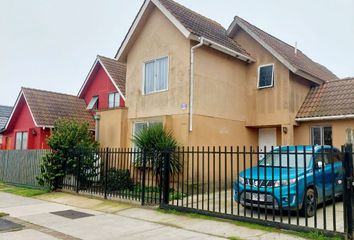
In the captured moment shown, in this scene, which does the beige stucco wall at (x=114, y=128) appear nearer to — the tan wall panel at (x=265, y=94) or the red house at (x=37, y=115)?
the tan wall panel at (x=265, y=94)

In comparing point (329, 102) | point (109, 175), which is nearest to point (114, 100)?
point (109, 175)

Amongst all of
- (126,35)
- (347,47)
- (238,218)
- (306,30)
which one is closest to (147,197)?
(238,218)

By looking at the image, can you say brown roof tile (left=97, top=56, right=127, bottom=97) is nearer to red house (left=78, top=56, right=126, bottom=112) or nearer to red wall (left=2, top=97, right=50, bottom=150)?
red house (left=78, top=56, right=126, bottom=112)

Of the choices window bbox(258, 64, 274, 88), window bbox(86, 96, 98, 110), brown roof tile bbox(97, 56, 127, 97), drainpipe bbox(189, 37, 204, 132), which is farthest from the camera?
window bbox(86, 96, 98, 110)

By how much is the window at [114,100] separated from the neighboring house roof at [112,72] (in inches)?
37.2

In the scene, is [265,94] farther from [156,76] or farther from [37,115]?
[37,115]

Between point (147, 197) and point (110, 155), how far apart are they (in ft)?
9.27

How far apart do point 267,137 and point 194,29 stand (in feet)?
20.2

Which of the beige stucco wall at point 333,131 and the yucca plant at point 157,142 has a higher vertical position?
the beige stucco wall at point 333,131

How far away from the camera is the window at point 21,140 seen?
74.8ft

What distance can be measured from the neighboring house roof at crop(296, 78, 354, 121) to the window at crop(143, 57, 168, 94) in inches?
240

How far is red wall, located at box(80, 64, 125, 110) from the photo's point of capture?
2347 centimetres

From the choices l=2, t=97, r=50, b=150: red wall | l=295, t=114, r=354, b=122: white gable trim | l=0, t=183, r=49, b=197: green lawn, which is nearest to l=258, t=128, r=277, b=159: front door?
l=295, t=114, r=354, b=122: white gable trim

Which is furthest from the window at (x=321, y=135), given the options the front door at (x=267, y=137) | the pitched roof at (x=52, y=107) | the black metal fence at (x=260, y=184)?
the pitched roof at (x=52, y=107)
